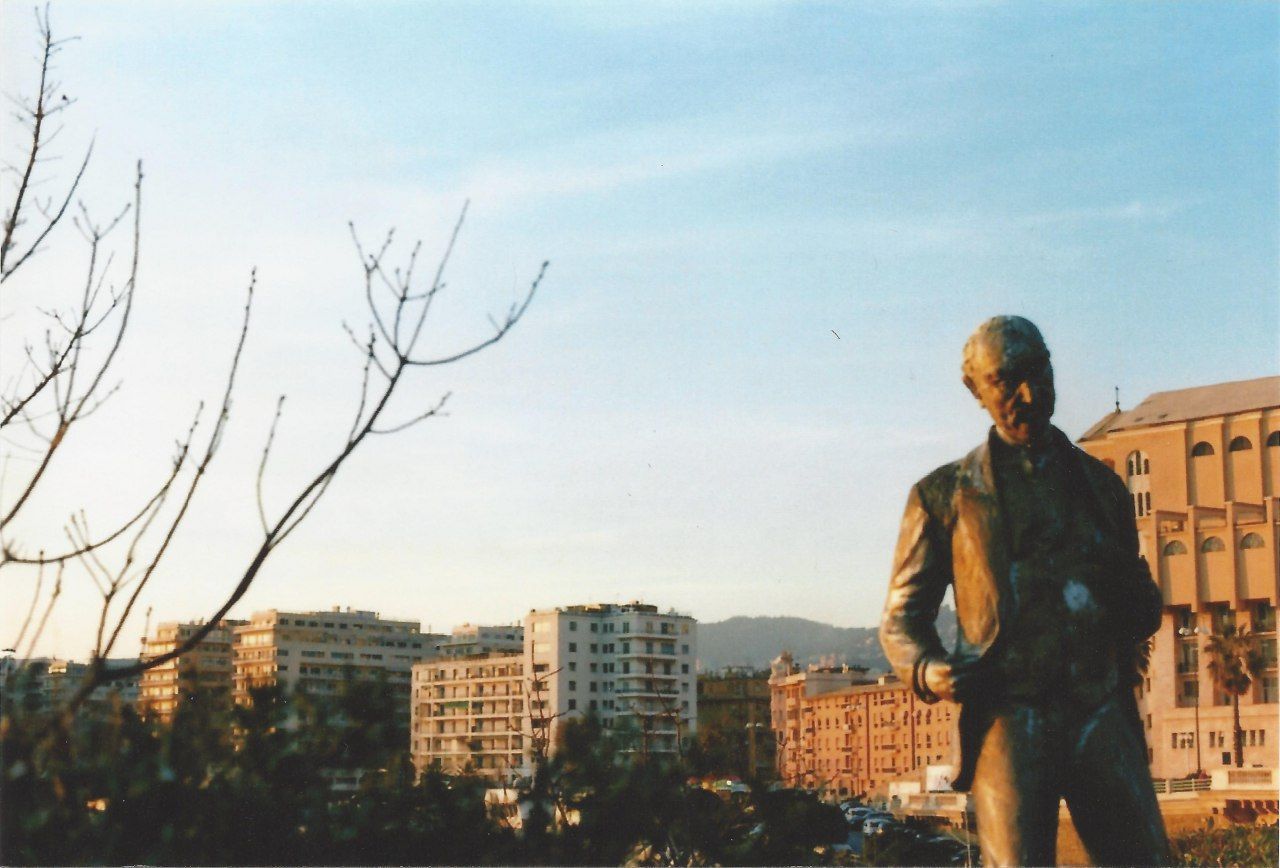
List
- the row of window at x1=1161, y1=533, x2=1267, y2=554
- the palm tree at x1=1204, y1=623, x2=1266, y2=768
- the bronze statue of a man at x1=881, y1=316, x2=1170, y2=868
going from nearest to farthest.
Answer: the bronze statue of a man at x1=881, y1=316, x2=1170, y2=868, the palm tree at x1=1204, y1=623, x2=1266, y2=768, the row of window at x1=1161, y1=533, x2=1267, y2=554

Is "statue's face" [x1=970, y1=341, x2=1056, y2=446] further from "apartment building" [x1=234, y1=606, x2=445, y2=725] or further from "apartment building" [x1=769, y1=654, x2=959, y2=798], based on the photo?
"apartment building" [x1=234, y1=606, x2=445, y2=725]

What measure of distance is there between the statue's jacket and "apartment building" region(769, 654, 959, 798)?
318ft

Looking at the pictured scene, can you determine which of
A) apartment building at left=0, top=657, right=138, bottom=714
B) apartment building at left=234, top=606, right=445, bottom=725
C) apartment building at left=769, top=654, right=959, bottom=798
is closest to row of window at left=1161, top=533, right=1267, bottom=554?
apartment building at left=769, top=654, right=959, bottom=798

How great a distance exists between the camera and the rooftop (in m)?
73.1

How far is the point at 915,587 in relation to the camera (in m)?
5.05

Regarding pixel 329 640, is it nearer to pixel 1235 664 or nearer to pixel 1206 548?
pixel 1206 548

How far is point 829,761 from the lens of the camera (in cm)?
11869

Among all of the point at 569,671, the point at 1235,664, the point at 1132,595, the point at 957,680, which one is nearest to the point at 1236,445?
the point at 1235,664

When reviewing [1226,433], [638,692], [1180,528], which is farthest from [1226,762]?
[638,692]

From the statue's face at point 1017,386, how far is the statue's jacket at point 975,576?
10cm

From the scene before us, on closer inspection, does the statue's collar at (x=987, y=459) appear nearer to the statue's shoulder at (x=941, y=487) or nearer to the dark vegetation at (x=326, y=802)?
the statue's shoulder at (x=941, y=487)

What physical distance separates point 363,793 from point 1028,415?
2.44 metres

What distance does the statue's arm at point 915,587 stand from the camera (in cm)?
498

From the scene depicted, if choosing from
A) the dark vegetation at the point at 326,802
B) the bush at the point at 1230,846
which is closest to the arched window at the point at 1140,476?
the bush at the point at 1230,846
